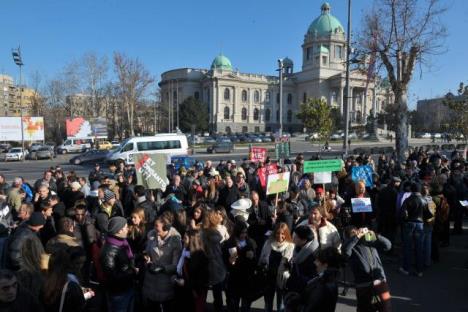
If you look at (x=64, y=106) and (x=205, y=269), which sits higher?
(x=64, y=106)

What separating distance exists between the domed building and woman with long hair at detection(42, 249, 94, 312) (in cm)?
8920

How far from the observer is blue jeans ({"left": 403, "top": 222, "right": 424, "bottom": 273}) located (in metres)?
6.46

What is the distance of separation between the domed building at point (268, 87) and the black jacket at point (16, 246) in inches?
3466

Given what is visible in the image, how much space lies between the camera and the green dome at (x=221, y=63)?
100400 mm

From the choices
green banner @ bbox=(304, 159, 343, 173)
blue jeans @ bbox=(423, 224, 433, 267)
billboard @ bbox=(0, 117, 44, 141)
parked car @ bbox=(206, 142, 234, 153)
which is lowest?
blue jeans @ bbox=(423, 224, 433, 267)

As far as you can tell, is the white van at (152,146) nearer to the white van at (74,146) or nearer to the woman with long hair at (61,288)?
the white van at (74,146)

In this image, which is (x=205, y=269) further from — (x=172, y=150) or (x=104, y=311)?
(x=172, y=150)

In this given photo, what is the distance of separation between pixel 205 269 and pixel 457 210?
25.0 feet

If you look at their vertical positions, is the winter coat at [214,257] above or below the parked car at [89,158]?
above

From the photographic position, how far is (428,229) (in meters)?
6.68

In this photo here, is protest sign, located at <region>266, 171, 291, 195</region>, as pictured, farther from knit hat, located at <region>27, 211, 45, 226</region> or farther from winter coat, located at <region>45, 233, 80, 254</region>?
knit hat, located at <region>27, 211, 45, 226</region>

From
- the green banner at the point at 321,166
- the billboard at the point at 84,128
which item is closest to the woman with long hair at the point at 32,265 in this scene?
the green banner at the point at 321,166

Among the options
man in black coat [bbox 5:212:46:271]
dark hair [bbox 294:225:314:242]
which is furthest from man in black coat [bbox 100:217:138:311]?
dark hair [bbox 294:225:314:242]

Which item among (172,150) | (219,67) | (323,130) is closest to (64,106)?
(172,150)
